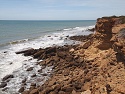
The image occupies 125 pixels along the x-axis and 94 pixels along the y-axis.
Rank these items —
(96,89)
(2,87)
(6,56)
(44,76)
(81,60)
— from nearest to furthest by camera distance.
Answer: (96,89) → (2,87) → (44,76) → (81,60) → (6,56)

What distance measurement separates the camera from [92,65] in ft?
56.9

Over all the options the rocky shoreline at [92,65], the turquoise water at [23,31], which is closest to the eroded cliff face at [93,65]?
the rocky shoreline at [92,65]

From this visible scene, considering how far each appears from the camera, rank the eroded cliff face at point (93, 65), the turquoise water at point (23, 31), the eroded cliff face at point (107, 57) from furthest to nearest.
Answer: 1. the turquoise water at point (23, 31)
2. the eroded cliff face at point (93, 65)
3. the eroded cliff face at point (107, 57)

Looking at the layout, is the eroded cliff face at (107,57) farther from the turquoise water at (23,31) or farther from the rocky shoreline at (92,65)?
the turquoise water at (23,31)

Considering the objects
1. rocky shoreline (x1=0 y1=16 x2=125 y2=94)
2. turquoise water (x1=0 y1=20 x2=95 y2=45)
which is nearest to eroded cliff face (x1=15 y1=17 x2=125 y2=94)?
rocky shoreline (x1=0 y1=16 x2=125 y2=94)

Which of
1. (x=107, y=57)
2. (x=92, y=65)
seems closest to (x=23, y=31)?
(x=92, y=65)

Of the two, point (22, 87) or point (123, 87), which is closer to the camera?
point (123, 87)

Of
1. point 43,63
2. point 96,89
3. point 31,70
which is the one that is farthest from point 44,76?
point 96,89

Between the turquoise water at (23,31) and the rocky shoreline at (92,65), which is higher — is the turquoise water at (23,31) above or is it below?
below

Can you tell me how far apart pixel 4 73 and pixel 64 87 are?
718cm

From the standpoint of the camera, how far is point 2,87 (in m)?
15.2

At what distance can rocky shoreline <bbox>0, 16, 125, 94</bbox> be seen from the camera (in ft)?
36.1

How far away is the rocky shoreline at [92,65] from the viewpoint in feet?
36.1

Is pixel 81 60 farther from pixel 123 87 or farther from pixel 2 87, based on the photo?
pixel 123 87
